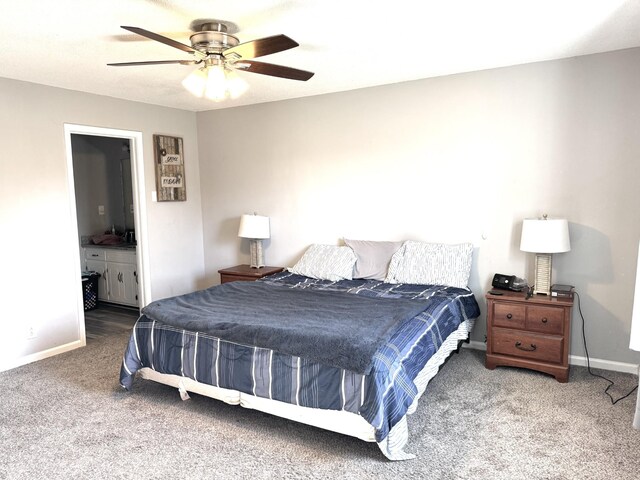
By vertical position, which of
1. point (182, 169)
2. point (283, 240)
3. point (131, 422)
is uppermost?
point (182, 169)

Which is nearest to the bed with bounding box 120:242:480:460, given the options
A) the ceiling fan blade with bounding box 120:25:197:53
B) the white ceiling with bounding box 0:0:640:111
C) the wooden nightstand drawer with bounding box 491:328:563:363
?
the wooden nightstand drawer with bounding box 491:328:563:363

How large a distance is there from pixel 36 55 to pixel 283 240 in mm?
2608

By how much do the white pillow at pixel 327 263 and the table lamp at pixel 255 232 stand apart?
1.66 feet

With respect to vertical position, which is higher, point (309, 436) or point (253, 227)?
point (253, 227)

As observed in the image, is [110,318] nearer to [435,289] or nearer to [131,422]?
[131,422]

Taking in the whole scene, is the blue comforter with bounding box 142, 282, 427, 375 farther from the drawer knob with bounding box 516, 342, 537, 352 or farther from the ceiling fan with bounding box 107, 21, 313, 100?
the ceiling fan with bounding box 107, 21, 313, 100

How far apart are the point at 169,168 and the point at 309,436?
11.1 feet

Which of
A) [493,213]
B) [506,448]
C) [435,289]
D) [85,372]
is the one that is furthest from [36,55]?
[506,448]

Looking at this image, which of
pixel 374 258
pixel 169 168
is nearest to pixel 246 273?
pixel 374 258

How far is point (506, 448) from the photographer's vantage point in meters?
2.35

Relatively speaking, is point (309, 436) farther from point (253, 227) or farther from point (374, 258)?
point (253, 227)

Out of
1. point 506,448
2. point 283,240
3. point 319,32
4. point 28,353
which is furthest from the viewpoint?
point 283,240

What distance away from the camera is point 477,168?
369 cm

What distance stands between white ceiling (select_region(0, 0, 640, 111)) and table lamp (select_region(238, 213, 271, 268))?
1.36 meters
